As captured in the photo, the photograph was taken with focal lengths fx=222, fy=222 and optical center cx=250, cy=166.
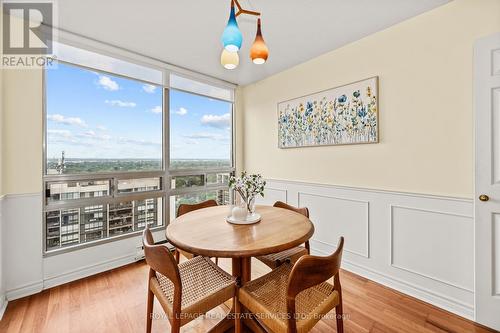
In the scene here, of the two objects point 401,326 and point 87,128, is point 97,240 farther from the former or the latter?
point 401,326

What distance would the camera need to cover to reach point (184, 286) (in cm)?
138

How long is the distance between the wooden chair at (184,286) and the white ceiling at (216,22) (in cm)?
189

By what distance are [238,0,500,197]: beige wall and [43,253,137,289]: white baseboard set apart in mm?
2524

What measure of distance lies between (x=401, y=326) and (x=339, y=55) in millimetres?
2653

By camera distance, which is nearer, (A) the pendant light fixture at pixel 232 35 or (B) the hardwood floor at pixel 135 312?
(A) the pendant light fixture at pixel 232 35

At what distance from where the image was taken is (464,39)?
1.77 m

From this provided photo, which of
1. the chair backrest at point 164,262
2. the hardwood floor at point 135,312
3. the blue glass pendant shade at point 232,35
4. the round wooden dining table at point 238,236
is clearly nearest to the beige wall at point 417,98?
the hardwood floor at point 135,312

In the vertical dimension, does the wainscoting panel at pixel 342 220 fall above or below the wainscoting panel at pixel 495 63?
below

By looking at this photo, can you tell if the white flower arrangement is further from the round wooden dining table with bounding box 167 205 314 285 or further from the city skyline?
the city skyline

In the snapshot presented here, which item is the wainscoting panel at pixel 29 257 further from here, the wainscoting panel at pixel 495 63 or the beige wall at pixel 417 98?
the wainscoting panel at pixel 495 63

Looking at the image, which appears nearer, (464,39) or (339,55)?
(464,39)

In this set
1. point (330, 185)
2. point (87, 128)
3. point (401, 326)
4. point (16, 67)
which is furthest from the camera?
point (330, 185)

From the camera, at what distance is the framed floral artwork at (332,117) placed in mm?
2320

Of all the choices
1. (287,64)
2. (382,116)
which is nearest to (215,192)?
(287,64)
